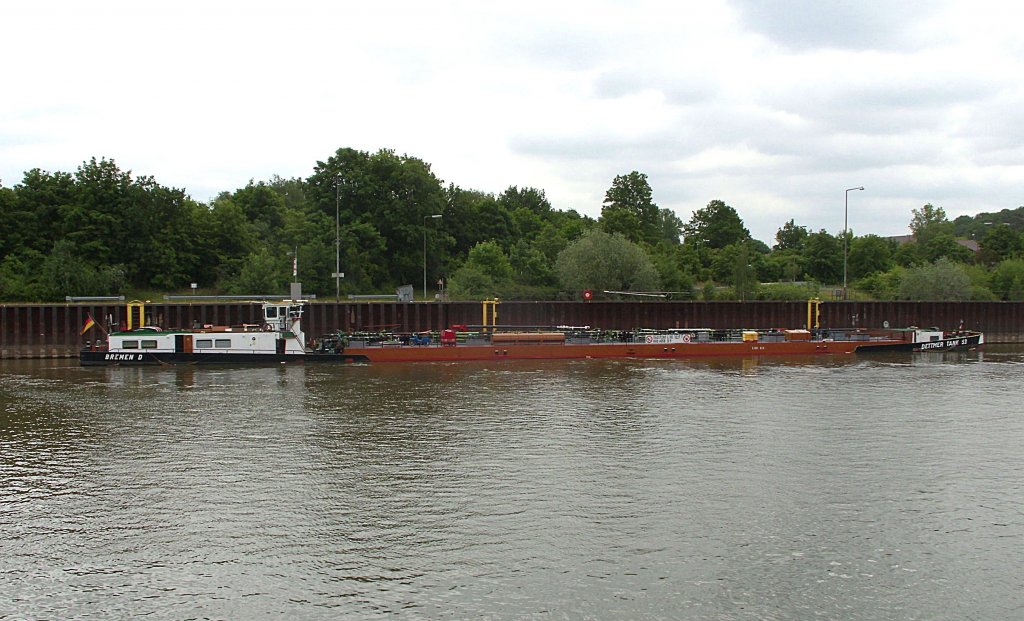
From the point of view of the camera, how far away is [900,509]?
2070cm

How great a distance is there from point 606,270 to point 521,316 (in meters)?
12.3

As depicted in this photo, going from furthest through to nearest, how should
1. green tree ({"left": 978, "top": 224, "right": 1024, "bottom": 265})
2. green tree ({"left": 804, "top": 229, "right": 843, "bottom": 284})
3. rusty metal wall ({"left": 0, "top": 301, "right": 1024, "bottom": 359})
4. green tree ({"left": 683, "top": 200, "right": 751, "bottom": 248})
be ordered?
green tree ({"left": 683, "top": 200, "right": 751, "bottom": 248}) < green tree ({"left": 804, "top": 229, "right": 843, "bottom": 284}) < green tree ({"left": 978, "top": 224, "right": 1024, "bottom": 265}) < rusty metal wall ({"left": 0, "top": 301, "right": 1024, "bottom": 359})

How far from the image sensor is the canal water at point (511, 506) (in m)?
15.8

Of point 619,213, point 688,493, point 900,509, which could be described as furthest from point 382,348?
point 619,213

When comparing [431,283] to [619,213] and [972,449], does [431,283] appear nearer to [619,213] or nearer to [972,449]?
[619,213]

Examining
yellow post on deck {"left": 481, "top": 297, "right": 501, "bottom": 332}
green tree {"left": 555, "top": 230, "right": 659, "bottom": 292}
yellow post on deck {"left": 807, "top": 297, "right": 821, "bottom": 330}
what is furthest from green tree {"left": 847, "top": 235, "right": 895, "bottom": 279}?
yellow post on deck {"left": 481, "top": 297, "right": 501, "bottom": 332}

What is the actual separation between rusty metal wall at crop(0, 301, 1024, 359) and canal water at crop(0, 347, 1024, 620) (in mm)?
21116

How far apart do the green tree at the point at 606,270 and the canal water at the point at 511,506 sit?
127 feet

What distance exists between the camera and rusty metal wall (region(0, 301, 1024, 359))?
56094 millimetres

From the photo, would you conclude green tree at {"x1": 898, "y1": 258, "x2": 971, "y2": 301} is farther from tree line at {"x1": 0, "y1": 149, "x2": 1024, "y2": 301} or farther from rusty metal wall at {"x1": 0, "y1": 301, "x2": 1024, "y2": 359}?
rusty metal wall at {"x1": 0, "y1": 301, "x2": 1024, "y2": 359}

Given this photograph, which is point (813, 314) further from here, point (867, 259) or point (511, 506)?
point (511, 506)

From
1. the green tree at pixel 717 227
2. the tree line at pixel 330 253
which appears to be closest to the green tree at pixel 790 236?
the green tree at pixel 717 227

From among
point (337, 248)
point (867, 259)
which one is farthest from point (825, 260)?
point (337, 248)

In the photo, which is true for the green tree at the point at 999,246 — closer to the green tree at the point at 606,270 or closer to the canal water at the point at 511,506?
the green tree at the point at 606,270
